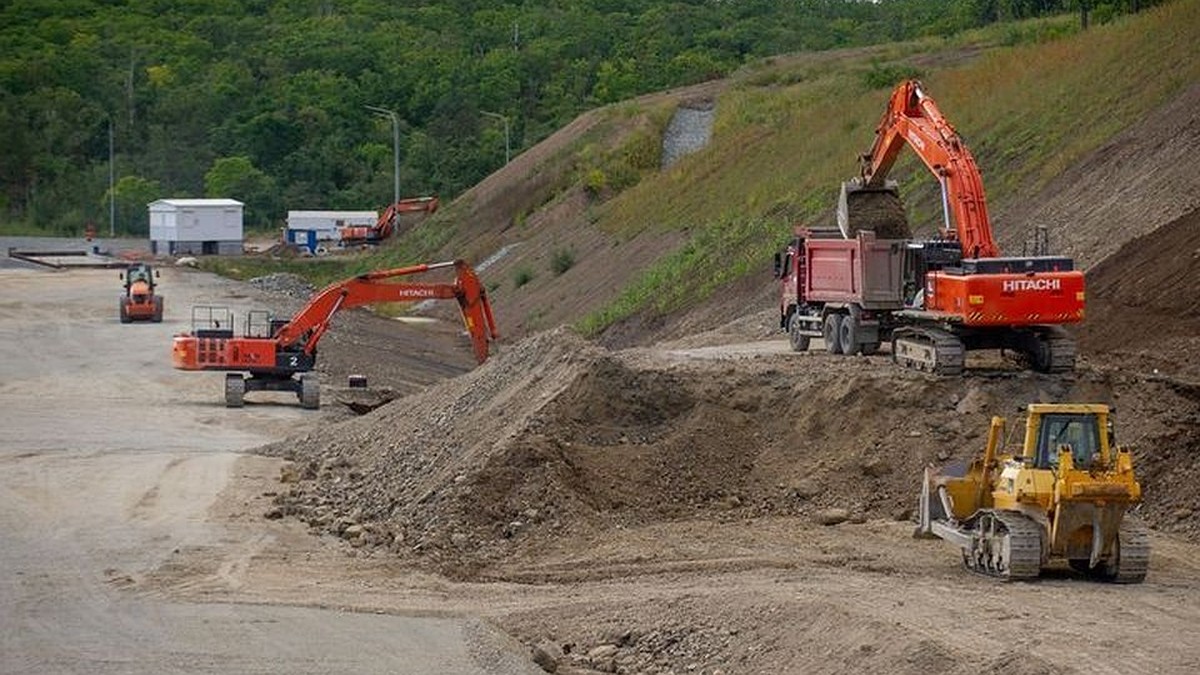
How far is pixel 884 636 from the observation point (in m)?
18.1

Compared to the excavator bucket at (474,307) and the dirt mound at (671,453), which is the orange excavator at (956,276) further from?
the excavator bucket at (474,307)

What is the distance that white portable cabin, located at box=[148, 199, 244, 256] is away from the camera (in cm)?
10681

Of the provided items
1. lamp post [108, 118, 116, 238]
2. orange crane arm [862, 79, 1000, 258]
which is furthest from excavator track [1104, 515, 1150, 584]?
lamp post [108, 118, 116, 238]

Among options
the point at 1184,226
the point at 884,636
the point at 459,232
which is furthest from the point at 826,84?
the point at 884,636

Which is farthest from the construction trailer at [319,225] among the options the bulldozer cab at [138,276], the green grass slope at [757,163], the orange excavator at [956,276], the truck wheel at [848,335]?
the truck wheel at [848,335]

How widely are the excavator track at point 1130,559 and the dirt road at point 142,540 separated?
19.5 ft

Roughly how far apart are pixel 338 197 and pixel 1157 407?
343ft

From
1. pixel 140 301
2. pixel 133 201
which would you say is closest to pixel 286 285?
pixel 140 301

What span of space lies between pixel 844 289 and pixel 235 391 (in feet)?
54.1

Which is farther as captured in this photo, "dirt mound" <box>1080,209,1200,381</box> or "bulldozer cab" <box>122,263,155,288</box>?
"bulldozer cab" <box>122,263,155,288</box>

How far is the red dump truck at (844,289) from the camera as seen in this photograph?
3272 cm

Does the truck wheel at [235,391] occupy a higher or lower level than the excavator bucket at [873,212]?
lower

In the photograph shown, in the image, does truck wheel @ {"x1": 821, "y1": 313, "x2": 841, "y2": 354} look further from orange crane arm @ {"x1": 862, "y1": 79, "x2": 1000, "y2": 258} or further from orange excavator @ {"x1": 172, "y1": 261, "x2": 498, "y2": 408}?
orange excavator @ {"x1": 172, "y1": 261, "x2": 498, "y2": 408}

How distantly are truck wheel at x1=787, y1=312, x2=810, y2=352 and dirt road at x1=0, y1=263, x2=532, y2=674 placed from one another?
890 cm
